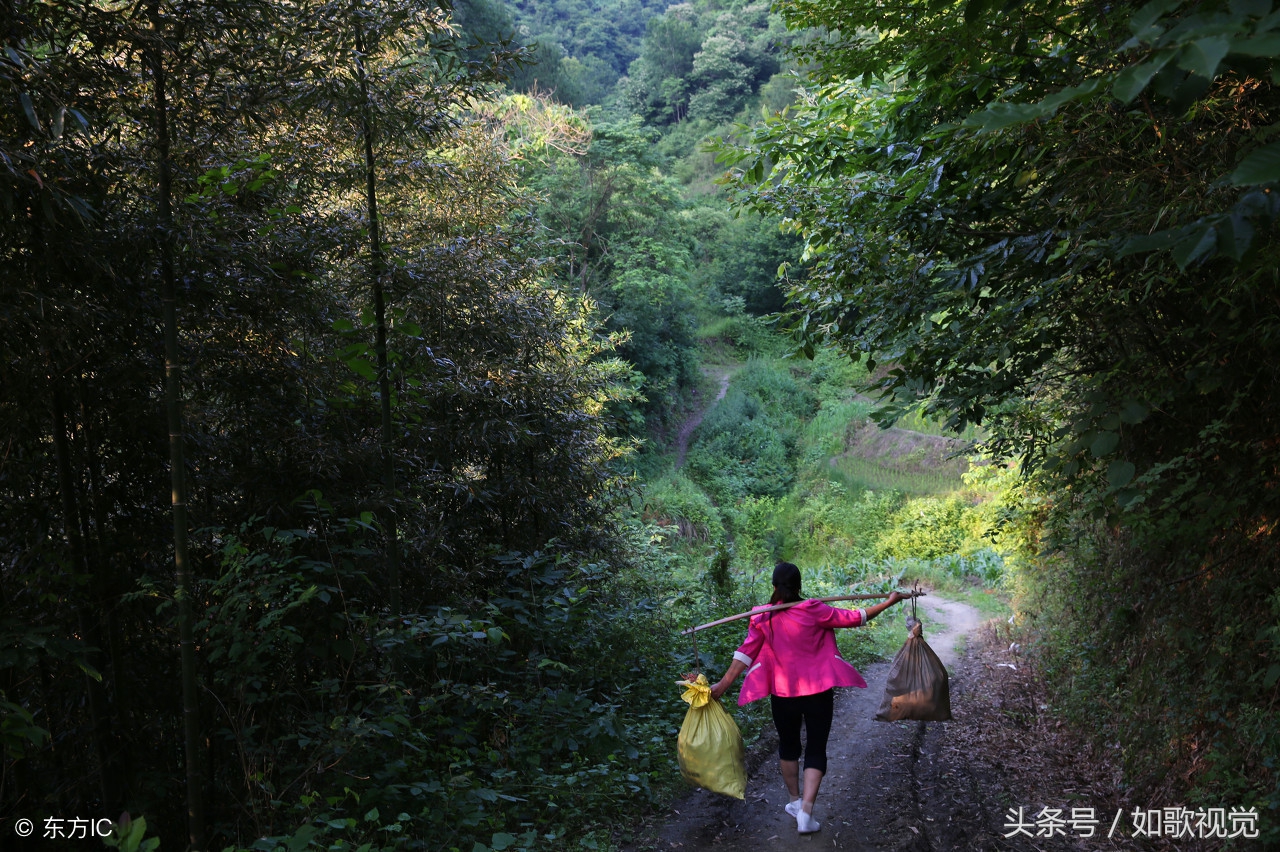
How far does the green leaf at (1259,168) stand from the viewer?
1520 millimetres

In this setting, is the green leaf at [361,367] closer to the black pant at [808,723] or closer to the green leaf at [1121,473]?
the black pant at [808,723]

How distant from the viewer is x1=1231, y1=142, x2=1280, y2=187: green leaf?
152 cm

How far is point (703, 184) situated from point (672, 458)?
17.3 m

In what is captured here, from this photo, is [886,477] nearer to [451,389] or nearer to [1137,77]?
[451,389]

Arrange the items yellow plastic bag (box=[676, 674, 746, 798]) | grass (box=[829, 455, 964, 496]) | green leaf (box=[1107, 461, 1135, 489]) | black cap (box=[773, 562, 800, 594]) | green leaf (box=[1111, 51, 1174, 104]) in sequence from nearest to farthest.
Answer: green leaf (box=[1111, 51, 1174, 104])
green leaf (box=[1107, 461, 1135, 489])
yellow plastic bag (box=[676, 674, 746, 798])
black cap (box=[773, 562, 800, 594])
grass (box=[829, 455, 964, 496])

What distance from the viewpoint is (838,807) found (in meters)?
4.63

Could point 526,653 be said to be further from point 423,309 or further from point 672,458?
point 672,458

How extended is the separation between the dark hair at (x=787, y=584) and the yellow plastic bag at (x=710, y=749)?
25.7 inches

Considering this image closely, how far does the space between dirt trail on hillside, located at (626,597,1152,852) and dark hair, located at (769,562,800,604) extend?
125cm

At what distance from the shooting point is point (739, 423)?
28172 mm

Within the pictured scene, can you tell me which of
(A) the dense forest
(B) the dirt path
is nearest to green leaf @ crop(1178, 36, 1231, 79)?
(A) the dense forest

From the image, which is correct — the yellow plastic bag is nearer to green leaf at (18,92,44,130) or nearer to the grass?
green leaf at (18,92,44,130)

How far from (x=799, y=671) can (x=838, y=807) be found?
3.43 ft

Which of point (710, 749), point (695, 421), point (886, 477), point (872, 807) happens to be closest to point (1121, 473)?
point (710, 749)
